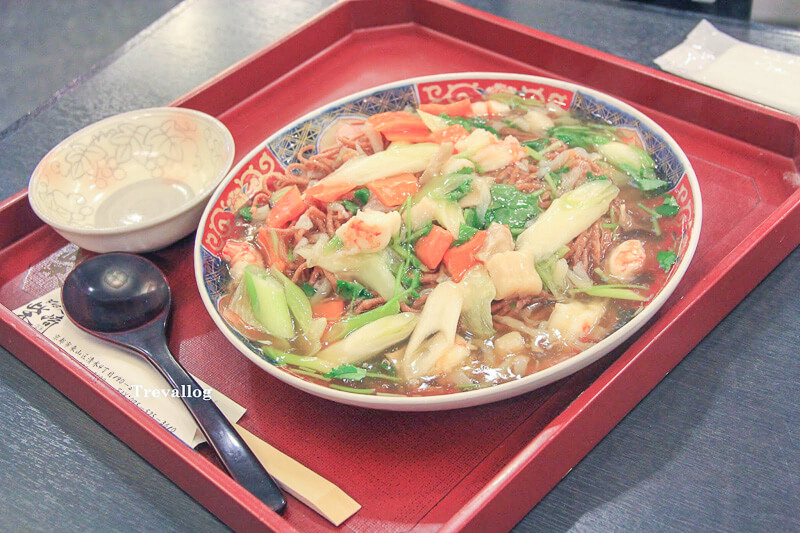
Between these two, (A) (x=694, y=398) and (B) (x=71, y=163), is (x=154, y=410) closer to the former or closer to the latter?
(B) (x=71, y=163)

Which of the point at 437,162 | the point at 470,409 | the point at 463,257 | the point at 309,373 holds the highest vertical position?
the point at 437,162

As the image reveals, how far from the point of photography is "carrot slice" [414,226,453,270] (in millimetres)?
1455

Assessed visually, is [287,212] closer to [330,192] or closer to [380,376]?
[330,192]

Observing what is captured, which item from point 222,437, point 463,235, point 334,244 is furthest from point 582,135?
point 222,437

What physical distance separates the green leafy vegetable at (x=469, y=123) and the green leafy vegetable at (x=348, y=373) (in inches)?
32.1

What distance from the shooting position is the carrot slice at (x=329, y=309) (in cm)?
145

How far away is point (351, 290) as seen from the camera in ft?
4.80

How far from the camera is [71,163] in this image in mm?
1899

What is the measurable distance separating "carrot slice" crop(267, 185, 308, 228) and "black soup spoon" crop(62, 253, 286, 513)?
11.9 inches

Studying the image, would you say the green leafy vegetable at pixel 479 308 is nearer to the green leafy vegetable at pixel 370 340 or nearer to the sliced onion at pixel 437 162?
the green leafy vegetable at pixel 370 340

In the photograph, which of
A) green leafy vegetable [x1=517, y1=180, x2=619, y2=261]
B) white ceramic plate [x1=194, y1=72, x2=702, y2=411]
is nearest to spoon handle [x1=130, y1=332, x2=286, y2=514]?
white ceramic plate [x1=194, y1=72, x2=702, y2=411]

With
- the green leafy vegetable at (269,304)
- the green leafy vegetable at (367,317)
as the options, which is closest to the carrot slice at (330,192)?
the green leafy vegetable at (269,304)

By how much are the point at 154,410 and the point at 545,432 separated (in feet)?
→ 2.62

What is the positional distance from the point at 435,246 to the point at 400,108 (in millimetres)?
660
